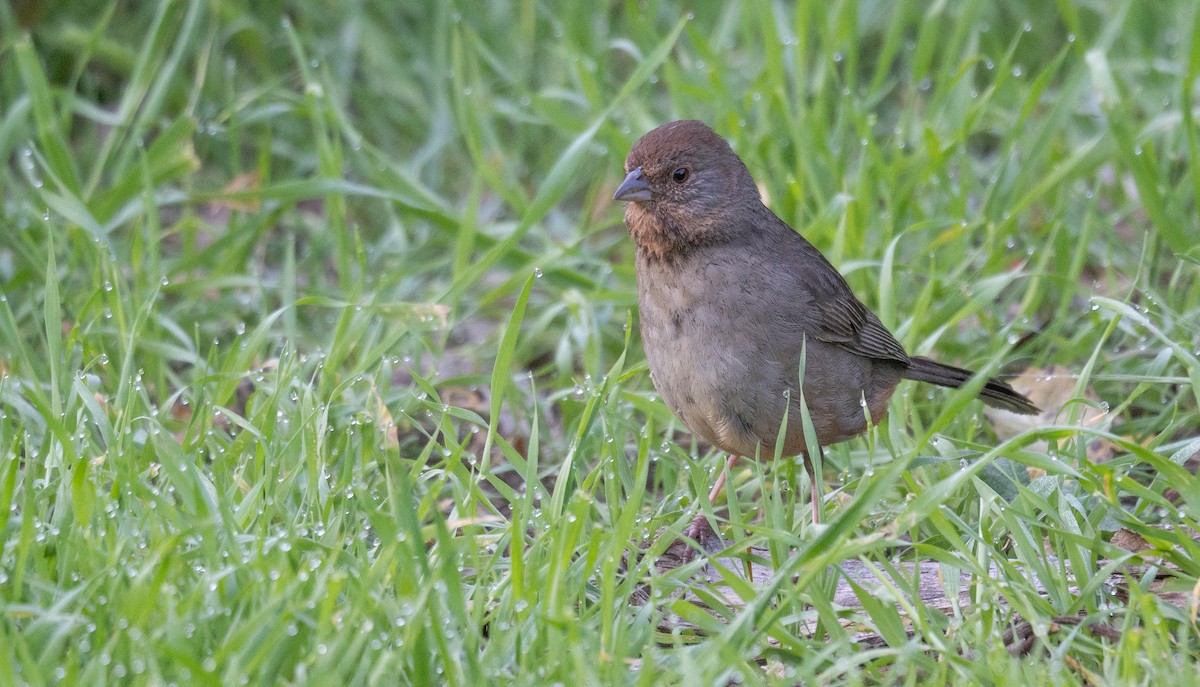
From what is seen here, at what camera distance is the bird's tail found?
436 cm

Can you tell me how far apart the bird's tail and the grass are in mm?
138

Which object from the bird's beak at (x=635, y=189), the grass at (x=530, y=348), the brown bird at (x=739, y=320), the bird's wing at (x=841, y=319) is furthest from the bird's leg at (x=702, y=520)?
the bird's beak at (x=635, y=189)

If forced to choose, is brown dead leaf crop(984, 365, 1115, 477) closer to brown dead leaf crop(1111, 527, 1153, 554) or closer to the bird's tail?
the bird's tail

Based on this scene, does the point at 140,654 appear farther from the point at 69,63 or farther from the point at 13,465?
the point at 69,63

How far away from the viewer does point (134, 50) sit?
6.70 meters

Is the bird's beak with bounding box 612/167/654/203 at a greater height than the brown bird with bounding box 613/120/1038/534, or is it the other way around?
the bird's beak with bounding box 612/167/654/203

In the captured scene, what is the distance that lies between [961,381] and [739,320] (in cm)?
92

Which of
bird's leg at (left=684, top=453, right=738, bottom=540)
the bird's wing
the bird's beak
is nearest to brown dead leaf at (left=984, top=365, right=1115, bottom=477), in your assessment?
the bird's wing

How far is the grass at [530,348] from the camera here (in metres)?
2.96

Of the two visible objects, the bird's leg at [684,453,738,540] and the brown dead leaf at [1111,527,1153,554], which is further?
the bird's leg at [684,453,738,540]

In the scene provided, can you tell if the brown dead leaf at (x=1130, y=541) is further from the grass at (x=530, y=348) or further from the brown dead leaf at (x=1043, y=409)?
the brown dead leaf at (x=1043, y=409)

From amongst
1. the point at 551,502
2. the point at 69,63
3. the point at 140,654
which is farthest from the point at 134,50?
the point at 140,654

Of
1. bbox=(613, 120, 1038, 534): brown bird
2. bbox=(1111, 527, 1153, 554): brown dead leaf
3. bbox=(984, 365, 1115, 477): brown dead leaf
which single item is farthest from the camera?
bbox=(984, 365, 1115, 477): brown dead leaf

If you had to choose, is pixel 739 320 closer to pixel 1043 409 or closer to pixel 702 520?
pixel 702 520
